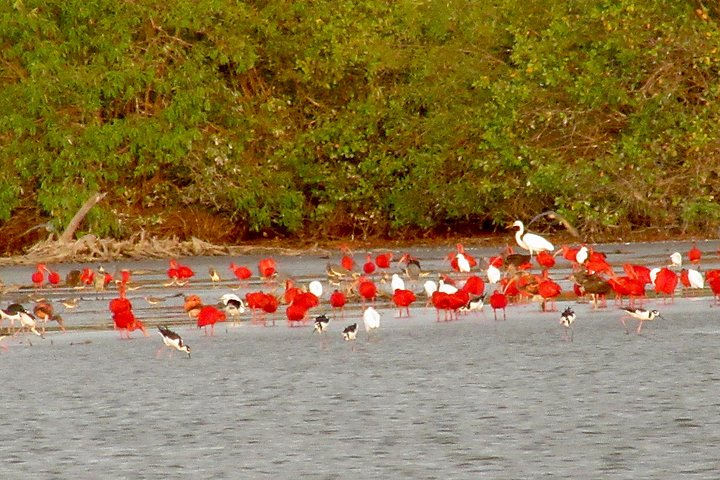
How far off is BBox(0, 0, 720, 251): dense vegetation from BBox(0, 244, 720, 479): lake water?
1633 cm

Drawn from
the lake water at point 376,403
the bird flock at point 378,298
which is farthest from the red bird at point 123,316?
the lake water at point 376,403

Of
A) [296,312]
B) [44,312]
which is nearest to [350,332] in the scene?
[296,312]

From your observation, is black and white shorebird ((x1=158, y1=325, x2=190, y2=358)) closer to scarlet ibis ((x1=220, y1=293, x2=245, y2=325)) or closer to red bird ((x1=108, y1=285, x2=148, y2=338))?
red bird ((x1=108, y1=285, x2=148, y2=338))

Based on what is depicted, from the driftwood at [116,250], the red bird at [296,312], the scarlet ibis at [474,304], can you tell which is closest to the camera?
the red bird at [296,312]

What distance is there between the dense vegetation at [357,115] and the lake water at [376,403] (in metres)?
16.3

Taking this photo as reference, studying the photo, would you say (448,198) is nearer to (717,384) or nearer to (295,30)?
(295,30)

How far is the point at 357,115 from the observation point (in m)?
31.7

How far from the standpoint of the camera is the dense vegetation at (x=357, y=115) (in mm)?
29141

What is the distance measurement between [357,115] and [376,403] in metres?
23.3

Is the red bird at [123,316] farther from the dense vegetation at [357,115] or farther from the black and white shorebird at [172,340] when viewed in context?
the dense vegetation at [357,115]

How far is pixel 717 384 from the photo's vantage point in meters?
8.87

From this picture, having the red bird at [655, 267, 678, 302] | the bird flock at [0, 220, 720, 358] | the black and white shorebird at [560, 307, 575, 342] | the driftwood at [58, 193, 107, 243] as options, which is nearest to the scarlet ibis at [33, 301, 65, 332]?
the bird flock at [0, 220, 720, 358]

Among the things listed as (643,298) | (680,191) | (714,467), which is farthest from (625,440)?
(680,191)

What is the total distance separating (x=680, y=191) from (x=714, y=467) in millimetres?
23260
